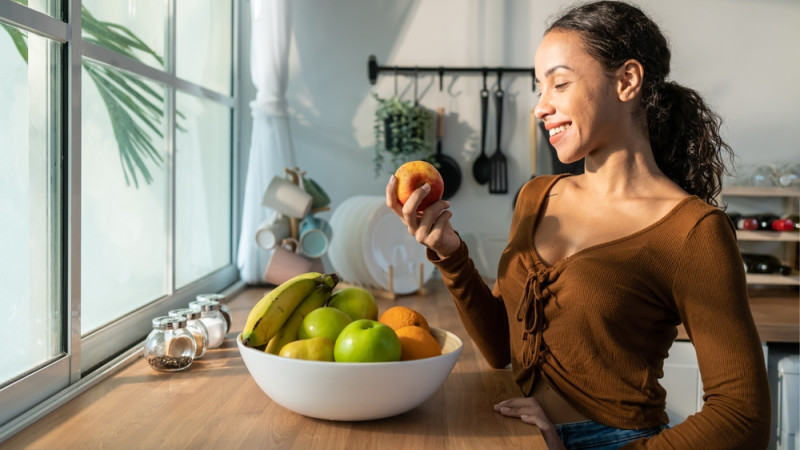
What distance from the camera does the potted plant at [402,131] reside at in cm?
236

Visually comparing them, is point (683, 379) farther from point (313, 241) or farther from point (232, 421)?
point (232, 421)

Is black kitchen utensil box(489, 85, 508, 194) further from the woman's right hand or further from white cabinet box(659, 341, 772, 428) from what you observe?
the woman's right hand

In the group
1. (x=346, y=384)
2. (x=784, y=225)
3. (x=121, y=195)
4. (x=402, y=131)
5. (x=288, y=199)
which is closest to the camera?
(x=346, y=384)

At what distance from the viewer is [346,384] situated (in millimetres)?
873

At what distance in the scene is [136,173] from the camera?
1550 millimetres

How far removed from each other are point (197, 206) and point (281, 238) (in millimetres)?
266

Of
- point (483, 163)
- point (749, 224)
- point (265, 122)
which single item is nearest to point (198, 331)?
point (265, 122)

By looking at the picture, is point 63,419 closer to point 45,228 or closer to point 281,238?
point 45,228

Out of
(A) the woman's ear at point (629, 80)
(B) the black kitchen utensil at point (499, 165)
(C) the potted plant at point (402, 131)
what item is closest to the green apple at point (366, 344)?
(A) the woman's ear at point (629, 80)

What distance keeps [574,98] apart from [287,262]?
120 centimetres

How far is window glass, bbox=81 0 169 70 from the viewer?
4.29 feet

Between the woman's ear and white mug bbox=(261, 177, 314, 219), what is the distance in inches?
43.7

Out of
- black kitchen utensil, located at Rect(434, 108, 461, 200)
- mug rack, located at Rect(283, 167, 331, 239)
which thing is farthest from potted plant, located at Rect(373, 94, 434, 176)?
mug rack, located at Rect(283, 167, 331, 239)

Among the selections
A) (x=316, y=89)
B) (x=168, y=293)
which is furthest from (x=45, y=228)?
(x=316, y=89)
